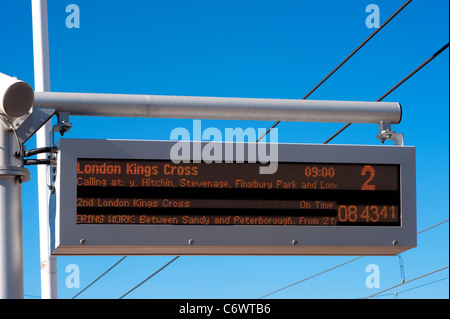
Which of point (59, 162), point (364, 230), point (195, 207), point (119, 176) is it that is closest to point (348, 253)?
point (364, 230)

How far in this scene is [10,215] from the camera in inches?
282

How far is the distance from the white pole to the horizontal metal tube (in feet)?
9.01

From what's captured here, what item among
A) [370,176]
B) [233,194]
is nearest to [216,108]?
[233,194]

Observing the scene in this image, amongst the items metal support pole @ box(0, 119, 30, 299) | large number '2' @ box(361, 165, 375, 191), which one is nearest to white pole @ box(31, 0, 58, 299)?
metal support pole @ box(0, 119, 30, 299)

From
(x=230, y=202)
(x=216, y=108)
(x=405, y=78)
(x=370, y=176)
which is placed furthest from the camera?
(x=405, y=78)

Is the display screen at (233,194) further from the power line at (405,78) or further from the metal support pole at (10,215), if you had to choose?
the power line at (405,78)

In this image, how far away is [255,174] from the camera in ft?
25.0

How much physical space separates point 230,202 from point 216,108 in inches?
32.9

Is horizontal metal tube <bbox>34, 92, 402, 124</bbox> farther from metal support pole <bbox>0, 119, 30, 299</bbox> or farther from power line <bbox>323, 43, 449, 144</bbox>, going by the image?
power line <bbox>323, 43, 449, 144</bbox>

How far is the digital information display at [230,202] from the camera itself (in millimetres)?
7305

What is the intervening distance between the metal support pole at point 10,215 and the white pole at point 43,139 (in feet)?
9.40

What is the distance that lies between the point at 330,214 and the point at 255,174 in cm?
73

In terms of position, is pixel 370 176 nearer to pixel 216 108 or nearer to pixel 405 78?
pixel 216 108
